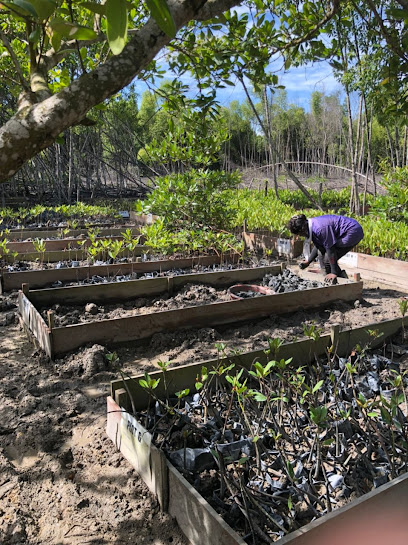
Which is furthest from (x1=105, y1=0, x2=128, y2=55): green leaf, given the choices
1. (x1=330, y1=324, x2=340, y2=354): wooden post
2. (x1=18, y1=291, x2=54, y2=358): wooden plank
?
(x1=18, y1=291, x2=54, y2=358): wooden plank

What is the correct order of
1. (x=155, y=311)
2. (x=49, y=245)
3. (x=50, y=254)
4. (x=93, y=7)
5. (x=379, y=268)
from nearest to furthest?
(x=93, y=7), (x=155, y=311), (x=379, y=268), (x=50, y=254), (x=49, y=245)

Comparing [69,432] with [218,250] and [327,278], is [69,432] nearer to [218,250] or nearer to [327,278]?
[327,278]

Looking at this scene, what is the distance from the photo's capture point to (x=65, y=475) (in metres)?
2.29

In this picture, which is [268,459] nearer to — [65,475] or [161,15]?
[65,475]

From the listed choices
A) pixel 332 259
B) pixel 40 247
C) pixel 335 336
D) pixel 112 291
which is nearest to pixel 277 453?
pixel 335 336

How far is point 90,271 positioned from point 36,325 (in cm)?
213

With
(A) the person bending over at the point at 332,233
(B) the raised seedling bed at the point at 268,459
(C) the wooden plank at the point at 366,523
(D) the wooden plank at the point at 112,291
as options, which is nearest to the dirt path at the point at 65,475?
(B) the raised seedling bed at the point at 268,459

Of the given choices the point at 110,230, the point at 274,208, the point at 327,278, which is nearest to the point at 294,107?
the point at 274,208

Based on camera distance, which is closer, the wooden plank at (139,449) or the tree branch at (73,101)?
the tree branch at (73,101)

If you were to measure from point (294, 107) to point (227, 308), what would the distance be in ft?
112

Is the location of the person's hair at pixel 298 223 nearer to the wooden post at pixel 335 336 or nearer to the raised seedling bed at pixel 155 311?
the raised seedling bed at pixel 155 311

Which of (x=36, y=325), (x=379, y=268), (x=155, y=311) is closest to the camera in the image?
(x=36, y=325)

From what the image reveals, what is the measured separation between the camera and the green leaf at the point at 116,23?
0.53 metres

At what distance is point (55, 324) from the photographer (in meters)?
4.24
